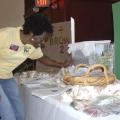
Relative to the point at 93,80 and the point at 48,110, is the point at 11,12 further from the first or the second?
the point at 93,80

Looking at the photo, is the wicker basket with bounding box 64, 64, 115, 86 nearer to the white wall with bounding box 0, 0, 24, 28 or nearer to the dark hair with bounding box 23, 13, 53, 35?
the dark hair with bounding box 23, 13, 53, 35

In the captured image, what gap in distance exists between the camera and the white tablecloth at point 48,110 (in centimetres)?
132

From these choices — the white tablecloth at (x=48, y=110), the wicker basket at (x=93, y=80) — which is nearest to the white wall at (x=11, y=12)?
the white tablecloth at (x=48, y=110)

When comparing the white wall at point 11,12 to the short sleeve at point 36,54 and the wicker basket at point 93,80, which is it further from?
the wicker basket at point 93,80

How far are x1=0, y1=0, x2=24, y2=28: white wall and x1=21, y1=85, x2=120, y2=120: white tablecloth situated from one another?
119 inches

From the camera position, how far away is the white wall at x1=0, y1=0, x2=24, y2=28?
16.4ft

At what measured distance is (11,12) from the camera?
5.15m

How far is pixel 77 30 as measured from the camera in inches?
159

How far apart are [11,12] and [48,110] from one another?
3.77 meters

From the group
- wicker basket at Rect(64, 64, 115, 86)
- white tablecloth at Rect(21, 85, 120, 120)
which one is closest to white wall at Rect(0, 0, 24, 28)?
white tablecloth at Rect(21, 85, 120, 120)

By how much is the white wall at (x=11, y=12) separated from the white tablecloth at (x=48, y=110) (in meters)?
3.03

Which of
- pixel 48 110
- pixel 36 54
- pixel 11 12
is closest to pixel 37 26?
pixel 36 54

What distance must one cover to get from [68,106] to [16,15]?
12.6 ft

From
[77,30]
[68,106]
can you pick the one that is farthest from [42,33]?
[77,30]
